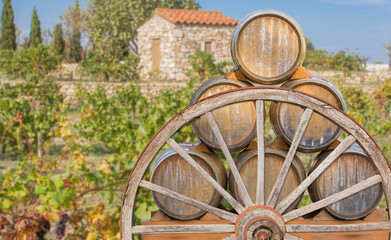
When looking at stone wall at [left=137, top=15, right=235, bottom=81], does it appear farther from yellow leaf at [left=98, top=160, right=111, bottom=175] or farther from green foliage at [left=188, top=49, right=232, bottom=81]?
yellow leaf at [left=98, top=160, right=111, bottom=175]

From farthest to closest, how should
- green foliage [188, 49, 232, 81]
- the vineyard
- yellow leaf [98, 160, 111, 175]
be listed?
green foliage [188, 49, 232, 81]
yellow leaf [98, 160, 111, 175]
the vineyard

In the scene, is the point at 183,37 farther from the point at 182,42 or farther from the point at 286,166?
the point at 286,166

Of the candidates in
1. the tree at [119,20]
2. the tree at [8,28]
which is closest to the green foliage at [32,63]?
the tree at [119,20]

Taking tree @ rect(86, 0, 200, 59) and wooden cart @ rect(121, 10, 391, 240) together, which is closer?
wooden cart @ rect(121, 10, 391, 240)

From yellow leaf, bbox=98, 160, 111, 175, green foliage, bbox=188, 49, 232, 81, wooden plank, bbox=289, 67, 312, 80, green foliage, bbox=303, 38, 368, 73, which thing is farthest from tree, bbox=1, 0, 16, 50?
wooden plank, bbox=289, 67, 312, 80

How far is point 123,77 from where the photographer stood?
15.9 meters

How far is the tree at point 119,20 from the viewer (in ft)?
76.4

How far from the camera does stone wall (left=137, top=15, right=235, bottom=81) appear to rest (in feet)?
58.7

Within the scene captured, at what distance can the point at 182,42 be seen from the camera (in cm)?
1797

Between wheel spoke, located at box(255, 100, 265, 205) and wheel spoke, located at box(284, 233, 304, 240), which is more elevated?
wheel spoke, located at box(255, 100, 265, 205)

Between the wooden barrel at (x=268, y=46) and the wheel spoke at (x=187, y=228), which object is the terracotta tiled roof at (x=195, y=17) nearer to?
the wooden barrel at (x=268, y=46)

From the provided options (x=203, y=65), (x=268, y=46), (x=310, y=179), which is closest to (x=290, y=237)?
(x=310, y=179)

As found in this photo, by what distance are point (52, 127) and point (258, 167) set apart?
6323 mm

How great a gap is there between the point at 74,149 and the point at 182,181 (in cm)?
318
